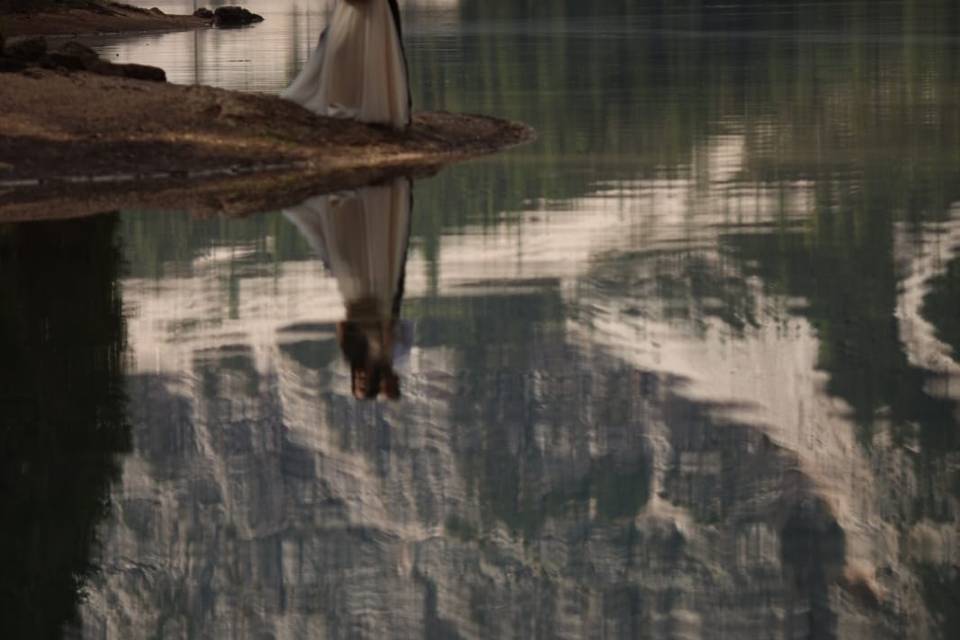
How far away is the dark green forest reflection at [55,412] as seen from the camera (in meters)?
7.01

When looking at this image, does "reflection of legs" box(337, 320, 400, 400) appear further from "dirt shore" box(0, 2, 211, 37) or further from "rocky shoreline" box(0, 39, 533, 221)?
"dirt shore" box(0, 2, 211, 37)

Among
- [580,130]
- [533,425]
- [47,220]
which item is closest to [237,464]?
[533,425]

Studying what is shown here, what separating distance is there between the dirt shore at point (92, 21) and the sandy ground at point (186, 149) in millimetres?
26119

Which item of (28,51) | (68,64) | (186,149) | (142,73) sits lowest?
(186,149)

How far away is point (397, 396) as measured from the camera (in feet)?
31.0

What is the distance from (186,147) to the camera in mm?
18797

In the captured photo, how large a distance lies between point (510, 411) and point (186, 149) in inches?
401

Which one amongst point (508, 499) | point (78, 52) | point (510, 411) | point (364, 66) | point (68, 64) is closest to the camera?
point (508, 499)

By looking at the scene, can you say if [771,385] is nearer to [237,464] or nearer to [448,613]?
[237,464]

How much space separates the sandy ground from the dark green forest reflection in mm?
2128

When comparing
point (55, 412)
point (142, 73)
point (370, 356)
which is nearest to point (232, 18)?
point (142, 73)

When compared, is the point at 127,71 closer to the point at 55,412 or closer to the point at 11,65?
the point at 11,65

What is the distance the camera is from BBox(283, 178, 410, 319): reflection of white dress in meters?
12.4

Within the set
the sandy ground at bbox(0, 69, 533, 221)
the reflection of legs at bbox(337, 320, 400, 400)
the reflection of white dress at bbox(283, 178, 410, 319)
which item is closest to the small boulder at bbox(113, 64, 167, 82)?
the sandy ground at bbox(0, 69, 533, 221)
